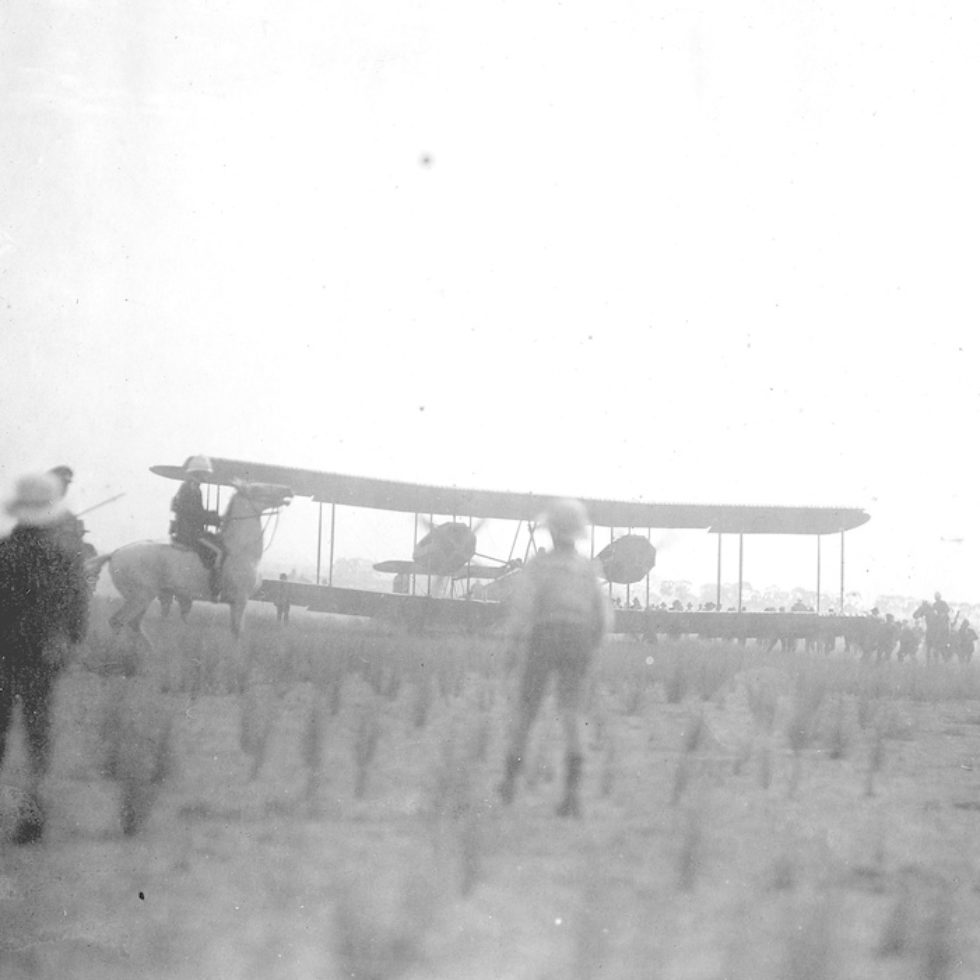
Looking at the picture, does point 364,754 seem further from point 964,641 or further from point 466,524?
point 964,641

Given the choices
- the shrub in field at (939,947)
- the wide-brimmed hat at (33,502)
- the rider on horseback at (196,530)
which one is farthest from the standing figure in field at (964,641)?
the wide-brimmed hat at (33,502)

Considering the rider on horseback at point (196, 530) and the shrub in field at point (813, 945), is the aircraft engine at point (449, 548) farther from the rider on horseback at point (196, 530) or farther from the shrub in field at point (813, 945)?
the shrub in field at point (813, 945)

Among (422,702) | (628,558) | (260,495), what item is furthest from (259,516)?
(628,558)

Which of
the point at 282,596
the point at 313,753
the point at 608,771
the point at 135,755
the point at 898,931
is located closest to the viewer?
the point at 898,931

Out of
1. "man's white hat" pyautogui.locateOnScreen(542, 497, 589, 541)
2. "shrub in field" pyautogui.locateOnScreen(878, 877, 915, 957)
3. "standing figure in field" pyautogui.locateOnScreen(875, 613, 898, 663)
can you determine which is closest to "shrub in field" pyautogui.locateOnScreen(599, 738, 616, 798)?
"man's white hat" pyautogui.locateOnScreen(542, 497, 589, 541)

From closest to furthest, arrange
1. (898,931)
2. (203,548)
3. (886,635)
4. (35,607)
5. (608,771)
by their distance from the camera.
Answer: (898,931), (35,607), (608,771), (203,548), (886,635)

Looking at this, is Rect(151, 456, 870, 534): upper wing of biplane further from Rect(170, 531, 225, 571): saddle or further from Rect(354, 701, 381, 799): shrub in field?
Rect(354, 701, 381, 799): shrub in field

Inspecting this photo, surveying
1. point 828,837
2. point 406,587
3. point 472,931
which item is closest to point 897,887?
point 828,837
